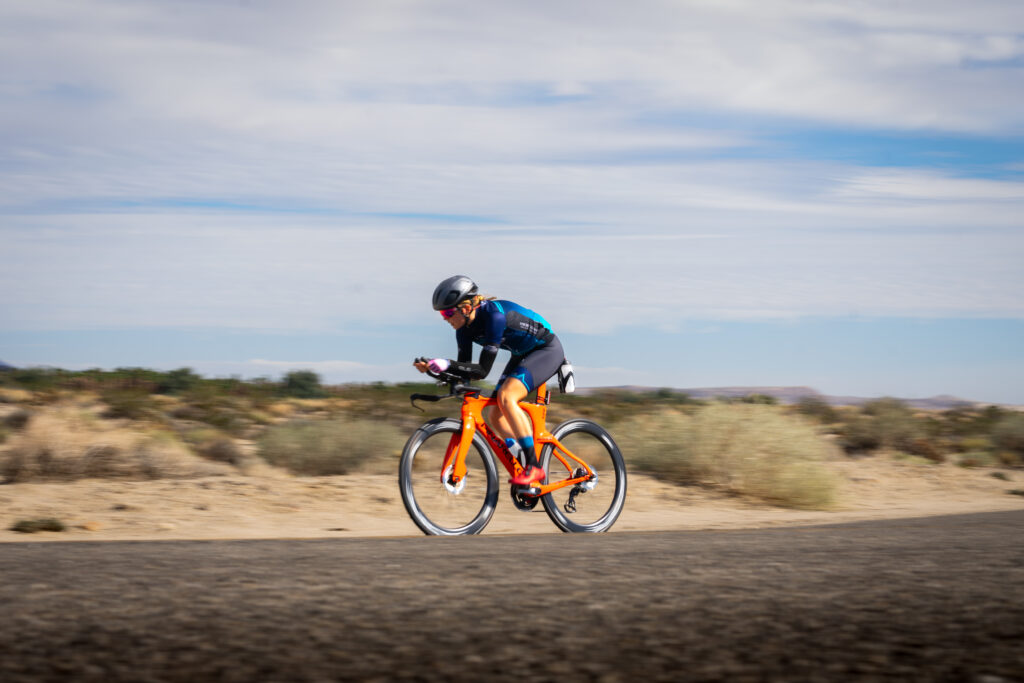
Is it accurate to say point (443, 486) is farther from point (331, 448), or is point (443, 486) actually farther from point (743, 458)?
point (743, 458)

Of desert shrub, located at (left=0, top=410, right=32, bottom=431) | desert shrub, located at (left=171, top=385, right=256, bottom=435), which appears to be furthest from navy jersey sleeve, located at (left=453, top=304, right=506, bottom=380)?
desert shrub, located at (left=171, top=385, right=256, bottom=435)

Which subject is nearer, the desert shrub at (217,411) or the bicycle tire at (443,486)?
the bicycle tire at (443,486)

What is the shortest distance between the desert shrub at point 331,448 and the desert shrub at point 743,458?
16.5 feet

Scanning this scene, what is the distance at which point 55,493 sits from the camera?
1477cm

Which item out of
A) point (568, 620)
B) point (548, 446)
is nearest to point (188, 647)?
point (568, 620)

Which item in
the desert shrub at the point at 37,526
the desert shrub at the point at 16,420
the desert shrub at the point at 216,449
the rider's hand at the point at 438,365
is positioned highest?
the rider's hand at the point at 438,365

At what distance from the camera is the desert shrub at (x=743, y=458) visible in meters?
19.7

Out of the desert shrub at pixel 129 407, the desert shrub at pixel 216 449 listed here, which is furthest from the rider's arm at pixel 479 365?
the desert shrub at pixel 129 407

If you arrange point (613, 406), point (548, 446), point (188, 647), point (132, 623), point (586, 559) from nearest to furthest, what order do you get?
point (188, 647), point (132, 623), point (586, 559), point (548, 446), point (613, 406)

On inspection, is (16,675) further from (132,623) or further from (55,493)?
(55,493)

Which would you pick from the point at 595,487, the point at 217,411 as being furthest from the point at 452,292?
the point at 217,411

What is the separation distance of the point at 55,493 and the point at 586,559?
11.1 metres

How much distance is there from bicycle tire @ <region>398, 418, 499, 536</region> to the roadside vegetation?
409 centimetres

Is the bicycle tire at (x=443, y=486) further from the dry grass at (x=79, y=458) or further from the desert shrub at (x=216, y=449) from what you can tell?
the desert shrub at (x=216, y=449)
